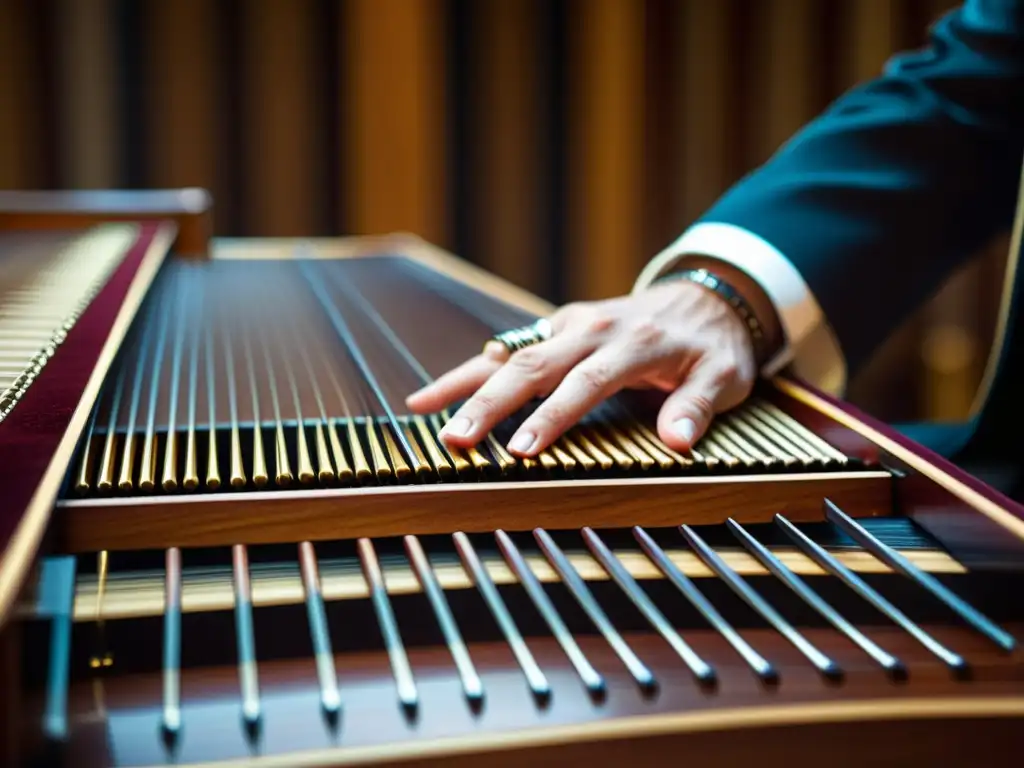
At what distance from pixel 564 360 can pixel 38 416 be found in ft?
1.20

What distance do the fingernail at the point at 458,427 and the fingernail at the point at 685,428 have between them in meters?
0.14

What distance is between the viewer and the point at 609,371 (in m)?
0.77

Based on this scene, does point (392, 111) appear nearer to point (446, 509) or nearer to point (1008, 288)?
point (1008, 288)

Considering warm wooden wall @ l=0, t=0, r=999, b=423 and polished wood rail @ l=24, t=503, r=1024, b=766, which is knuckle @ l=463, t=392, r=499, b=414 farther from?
warm wooden wall @ l=0, t=0, r=999, b=423

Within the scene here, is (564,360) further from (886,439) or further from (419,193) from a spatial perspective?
(419,193)

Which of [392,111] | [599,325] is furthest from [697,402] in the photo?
[392,111]

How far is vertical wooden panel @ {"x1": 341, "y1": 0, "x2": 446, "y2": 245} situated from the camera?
137 inches

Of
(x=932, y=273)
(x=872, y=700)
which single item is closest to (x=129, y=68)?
(x=932, y=273)

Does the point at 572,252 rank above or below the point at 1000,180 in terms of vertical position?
below

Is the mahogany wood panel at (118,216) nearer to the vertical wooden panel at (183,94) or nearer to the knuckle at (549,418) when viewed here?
the vertical wooden panel at (183,94)

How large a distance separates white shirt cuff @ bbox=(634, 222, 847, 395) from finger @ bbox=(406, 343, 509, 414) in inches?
11.5

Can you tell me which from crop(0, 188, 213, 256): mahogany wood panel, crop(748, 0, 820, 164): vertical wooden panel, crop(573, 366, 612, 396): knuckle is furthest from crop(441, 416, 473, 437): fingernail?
crop(748, 0, 820, 164): vertical wooden panel

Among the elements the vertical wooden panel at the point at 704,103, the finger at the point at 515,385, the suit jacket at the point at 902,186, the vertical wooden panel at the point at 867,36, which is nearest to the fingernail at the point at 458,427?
the finger at the point at 515,385

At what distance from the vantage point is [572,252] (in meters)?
3.78
